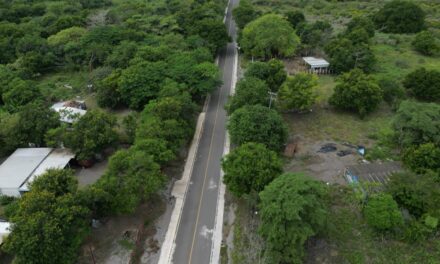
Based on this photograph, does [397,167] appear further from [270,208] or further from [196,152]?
[196,152]

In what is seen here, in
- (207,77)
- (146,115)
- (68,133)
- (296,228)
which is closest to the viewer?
(296,228)

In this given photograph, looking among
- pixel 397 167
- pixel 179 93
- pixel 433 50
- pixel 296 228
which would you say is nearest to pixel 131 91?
pixel 179 93

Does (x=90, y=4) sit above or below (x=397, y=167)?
above

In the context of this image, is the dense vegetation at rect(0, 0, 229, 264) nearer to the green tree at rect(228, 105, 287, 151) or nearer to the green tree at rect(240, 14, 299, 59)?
the green tree at rect(240, 14, 299, 59)

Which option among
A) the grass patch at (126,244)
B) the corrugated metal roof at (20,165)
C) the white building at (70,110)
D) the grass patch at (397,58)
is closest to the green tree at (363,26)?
the grass patch at (397,58)

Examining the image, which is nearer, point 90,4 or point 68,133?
point 68,133

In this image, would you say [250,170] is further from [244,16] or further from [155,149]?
[244,16]

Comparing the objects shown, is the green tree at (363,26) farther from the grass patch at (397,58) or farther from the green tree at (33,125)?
the green tree at (33,125)
